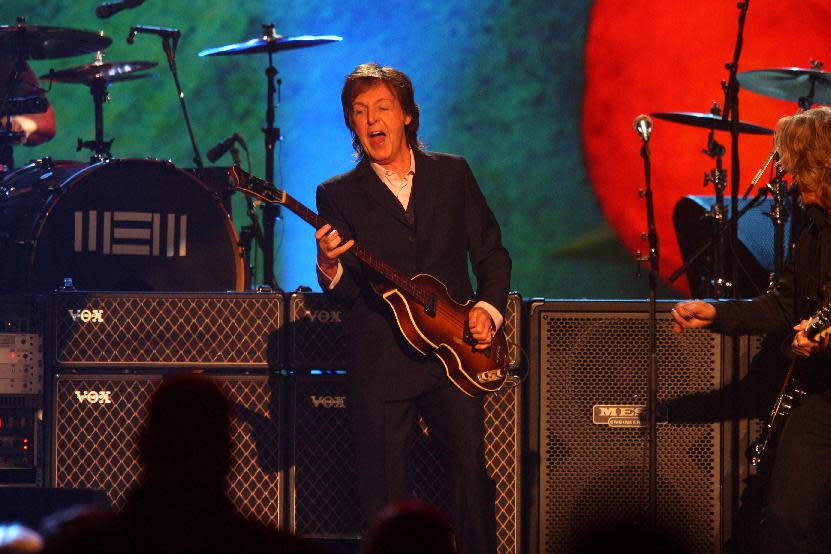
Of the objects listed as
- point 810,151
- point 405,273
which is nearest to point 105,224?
point 405,273

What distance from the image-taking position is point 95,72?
29.2 feet

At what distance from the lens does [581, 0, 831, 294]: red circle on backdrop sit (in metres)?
9.98

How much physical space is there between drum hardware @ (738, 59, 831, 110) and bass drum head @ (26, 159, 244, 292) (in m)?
3.45

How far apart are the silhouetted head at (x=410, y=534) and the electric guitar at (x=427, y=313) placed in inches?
116

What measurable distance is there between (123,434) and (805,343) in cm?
325

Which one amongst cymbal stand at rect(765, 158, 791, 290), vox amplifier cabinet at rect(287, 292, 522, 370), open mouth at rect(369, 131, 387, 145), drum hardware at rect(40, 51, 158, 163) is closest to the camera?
open mouth at rect(369, 131, 387, 145)

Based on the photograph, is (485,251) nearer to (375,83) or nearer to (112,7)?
(375,83)

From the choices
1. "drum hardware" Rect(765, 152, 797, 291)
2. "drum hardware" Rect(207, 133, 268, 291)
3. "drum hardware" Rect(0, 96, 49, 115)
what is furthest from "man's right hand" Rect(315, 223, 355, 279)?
"drum hardware" Rect(0, 96, 49, 115)

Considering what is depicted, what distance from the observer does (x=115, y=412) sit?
226 inches

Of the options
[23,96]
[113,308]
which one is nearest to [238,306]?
[113,308]

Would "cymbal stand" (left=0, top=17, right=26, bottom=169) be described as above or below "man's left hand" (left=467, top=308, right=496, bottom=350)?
above

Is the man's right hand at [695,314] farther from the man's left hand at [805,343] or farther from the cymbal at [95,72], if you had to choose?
the cymbal at [95,72]

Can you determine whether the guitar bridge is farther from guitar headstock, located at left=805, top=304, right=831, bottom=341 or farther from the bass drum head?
the bass drum head

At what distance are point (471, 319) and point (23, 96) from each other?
492 cm
